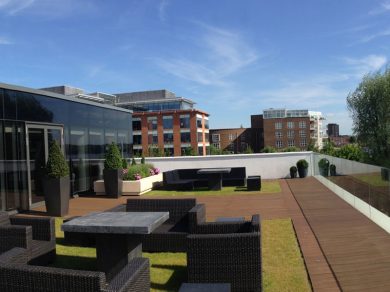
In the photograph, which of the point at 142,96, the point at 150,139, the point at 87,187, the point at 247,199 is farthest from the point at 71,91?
the point at 247,199

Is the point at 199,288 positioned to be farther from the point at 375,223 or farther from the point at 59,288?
the point at 375,223

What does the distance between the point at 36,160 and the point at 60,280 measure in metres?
9.09

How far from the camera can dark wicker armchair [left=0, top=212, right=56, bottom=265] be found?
206 inches

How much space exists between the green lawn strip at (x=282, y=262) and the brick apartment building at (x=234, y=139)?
112962 millimetres

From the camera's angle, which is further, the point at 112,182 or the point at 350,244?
the point at 112,182

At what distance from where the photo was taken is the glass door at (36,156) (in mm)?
11180

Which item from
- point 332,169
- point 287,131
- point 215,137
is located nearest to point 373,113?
point 332,169

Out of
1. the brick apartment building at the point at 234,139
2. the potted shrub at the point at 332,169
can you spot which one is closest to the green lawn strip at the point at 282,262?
the potted shrub at the point at 332,169

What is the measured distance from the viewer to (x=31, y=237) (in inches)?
213

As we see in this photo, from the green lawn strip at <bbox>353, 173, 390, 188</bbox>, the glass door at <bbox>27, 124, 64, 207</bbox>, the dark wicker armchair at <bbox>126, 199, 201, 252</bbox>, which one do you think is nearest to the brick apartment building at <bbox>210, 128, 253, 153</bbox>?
the glass door at <bbox>27, 124, 64, 207</bbox>

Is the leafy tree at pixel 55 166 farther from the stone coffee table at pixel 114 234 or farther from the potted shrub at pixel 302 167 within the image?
the potted shrub at pixel 302 167

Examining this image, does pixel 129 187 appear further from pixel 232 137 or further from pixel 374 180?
pixel 232 137

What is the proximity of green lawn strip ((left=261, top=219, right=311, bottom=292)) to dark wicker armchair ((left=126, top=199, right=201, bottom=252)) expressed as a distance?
1.32 meters

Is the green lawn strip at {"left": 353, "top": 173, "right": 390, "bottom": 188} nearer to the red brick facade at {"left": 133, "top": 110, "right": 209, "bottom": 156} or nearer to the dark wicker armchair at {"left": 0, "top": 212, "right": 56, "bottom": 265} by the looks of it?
the dark wicker armchair at {"left": 0, "top": 212, "right": 56, "bottom": 265}
